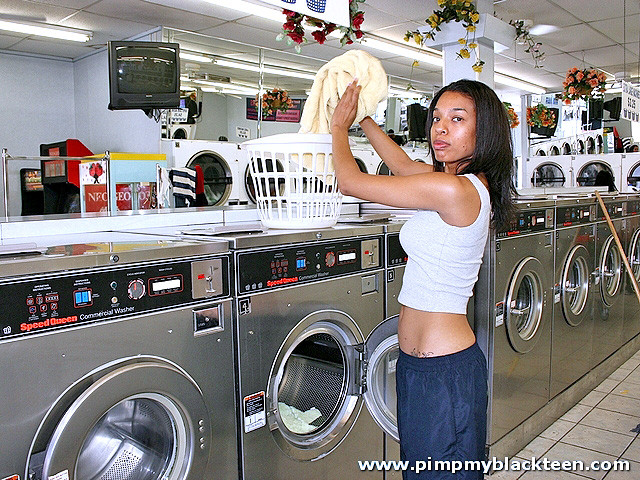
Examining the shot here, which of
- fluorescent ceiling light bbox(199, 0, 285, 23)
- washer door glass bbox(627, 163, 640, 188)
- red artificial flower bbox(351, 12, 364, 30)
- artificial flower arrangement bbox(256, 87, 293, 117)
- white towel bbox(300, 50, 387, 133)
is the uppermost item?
fluorescent ceiling light bbox(199, 0, 285, 23)

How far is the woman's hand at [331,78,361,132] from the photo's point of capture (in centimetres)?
181

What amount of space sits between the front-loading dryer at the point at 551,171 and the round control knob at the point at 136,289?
7697 millimetres

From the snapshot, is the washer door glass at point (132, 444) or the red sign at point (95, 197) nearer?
the washer door glass at point (132, 444)

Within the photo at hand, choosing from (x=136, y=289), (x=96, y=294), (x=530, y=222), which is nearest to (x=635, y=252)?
(x=530, y=222)

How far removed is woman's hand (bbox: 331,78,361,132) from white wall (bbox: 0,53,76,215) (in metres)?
7.23

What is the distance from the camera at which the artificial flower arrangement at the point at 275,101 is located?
7.69 m

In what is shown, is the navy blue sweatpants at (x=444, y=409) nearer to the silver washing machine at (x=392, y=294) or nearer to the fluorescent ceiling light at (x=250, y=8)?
the silver washing machine at (x=392, y=294)

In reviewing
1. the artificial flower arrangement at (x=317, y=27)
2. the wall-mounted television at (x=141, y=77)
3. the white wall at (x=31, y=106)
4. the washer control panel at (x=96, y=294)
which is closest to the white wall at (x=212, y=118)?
the wall-mounted television at (x=141, y=77)

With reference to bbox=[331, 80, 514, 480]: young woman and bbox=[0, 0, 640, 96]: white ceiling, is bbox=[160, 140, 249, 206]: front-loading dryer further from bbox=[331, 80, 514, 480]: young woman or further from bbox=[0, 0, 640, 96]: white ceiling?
bbox=[331, 80, 514, 480]: young woman

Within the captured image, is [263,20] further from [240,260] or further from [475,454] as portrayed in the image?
[475,454]

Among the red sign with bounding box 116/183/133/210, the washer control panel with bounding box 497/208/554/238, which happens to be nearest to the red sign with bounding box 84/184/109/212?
the red sign with bounding box 116/183/133/210

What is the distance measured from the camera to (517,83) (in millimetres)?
10359

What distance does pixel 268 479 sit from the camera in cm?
192

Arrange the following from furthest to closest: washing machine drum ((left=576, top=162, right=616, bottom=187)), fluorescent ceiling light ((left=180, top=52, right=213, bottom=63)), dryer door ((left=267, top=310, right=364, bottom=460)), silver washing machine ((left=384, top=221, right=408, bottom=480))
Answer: washing machine drum ((left=576, top=162, right=616, bottom=187))
fluorescent ceiling light ((left=180, top=52, right=213, bottom=63))
silver washing machine ((left=384, top=221, right=408, bottom=480))
dryer door ((left=267, top=310, right=364, bottom=460))
